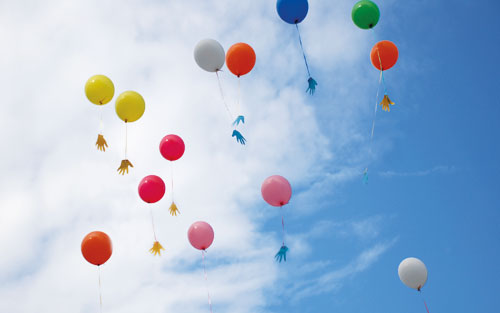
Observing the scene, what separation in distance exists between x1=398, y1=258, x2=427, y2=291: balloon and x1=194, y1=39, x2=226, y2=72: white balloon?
4837 mm

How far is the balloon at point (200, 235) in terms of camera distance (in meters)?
8.59

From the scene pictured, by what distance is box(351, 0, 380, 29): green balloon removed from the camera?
828cm

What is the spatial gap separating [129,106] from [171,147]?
107 cm

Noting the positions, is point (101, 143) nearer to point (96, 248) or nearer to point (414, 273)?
point (96, 248)

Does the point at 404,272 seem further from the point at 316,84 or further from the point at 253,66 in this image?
the point at 253,66

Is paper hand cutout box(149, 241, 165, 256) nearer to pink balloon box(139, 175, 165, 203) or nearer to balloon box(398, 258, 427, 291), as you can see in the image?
pink balloon box(139, 175, 165, 203)

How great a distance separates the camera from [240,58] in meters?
8.53

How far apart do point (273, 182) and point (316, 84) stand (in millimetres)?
1845

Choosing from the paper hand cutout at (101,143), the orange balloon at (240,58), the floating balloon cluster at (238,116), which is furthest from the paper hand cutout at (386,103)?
the paper hand cutout at (101,143)

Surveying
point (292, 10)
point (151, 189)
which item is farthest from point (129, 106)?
point (292, 10)

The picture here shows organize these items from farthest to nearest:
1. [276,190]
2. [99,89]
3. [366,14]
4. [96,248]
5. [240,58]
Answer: [240,58] → [99,89] → [366,14] → [276,190] → [96,248]

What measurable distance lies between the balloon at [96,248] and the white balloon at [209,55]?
343cm

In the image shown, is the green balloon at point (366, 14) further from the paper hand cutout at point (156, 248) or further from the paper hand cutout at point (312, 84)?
the paper hand cutout at point (156, 248)

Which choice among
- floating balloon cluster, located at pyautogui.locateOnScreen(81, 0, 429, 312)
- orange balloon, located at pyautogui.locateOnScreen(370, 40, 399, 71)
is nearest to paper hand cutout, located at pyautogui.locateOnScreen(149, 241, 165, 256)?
floating balloon cluster, located at pyautogui.locateOnScreen(81, 0, 429, 312)
